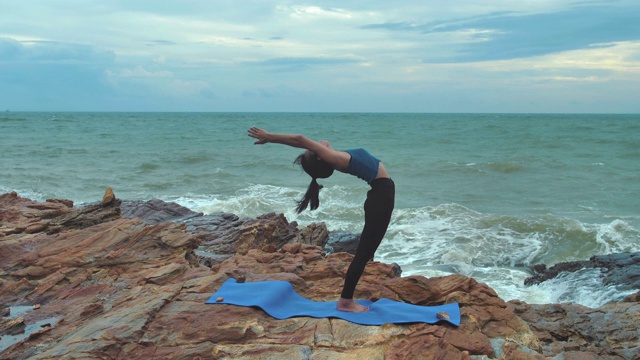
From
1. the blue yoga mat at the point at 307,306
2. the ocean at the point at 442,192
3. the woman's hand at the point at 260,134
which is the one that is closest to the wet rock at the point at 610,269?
the ocean at the point at 442,192

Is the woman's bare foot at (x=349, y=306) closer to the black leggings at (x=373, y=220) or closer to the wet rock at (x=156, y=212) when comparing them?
the black leggings at (x=373, y=220)

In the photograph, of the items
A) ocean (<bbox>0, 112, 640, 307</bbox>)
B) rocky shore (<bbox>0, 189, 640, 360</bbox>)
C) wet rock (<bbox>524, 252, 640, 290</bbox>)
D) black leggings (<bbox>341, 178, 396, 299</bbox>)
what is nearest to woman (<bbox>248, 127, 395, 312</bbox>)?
black leggings (<bbox>341, 178, 396, 299</bbox>)

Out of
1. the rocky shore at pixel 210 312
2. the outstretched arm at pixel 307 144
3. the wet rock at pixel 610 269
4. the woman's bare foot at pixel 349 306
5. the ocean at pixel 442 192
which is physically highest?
the outstretched arm at pixel 307 144

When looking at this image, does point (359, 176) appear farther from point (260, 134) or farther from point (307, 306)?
point (307, 306)

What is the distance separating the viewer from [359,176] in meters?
5.94

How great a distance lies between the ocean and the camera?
571 inches

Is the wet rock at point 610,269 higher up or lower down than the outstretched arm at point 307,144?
lower down

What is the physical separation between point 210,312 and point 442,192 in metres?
19.6

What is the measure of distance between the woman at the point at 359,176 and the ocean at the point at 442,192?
1566mm

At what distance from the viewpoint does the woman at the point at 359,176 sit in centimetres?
572

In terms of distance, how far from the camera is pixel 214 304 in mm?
6023

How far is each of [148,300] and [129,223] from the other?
3529mm

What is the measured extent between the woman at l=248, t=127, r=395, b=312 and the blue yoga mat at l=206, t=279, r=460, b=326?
21 cm

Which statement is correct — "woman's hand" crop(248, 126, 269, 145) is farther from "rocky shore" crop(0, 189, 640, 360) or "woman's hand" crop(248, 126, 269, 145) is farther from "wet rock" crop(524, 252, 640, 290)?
"wet rock" crop(524, 252, 640, 290)
